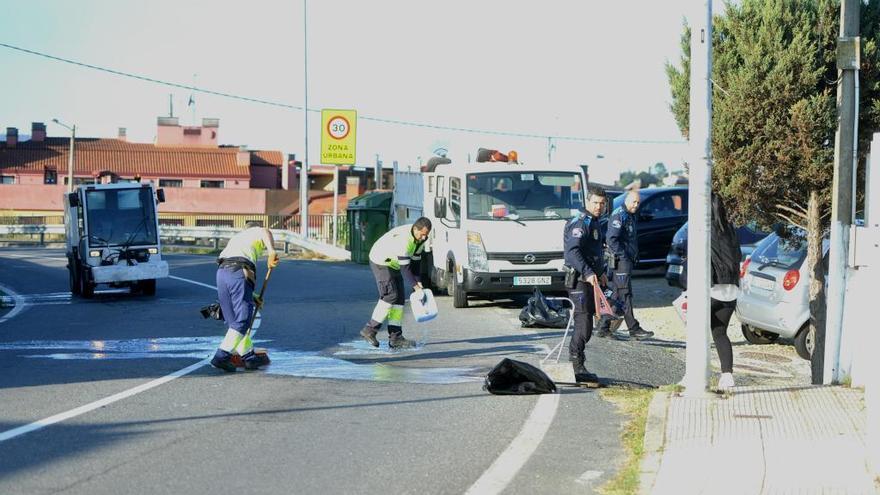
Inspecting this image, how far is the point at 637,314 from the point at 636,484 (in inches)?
463

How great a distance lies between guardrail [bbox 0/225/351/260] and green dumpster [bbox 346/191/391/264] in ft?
10.1

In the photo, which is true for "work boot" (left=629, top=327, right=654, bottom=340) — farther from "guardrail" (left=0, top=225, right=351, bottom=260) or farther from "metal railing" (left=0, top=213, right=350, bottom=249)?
"metal railing" (left=0, top=213, right=350, bottom=249)

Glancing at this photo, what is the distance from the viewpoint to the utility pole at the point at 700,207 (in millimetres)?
8578

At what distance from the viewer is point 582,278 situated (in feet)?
34.3

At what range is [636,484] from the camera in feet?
21.2

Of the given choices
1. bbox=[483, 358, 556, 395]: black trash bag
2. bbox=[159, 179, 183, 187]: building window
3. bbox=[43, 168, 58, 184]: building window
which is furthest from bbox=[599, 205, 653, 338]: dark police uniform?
bbox=[43, 168, 58, 184]: building window

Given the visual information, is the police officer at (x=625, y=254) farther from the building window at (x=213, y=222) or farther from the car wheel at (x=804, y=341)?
the building window at (x=213, y=222)

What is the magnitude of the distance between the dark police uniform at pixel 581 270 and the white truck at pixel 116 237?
13384 mm

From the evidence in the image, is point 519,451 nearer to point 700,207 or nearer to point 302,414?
point 302,414

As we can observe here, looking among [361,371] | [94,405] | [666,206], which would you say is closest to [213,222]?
[666,206]

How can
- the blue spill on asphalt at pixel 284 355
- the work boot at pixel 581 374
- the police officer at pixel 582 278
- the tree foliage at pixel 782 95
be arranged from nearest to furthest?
the work boot at pixel 581 374 → the police officer at pixel 582 278 → the blue spill on asphalt at pixel 284 355 → the tree foliage at pixel 782 95

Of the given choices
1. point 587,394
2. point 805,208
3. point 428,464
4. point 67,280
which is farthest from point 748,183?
point 67,280

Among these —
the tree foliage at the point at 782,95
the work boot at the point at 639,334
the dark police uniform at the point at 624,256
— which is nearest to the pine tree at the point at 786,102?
the tree foliage at the point at 782,95

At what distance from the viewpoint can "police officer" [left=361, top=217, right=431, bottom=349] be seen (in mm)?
13117
